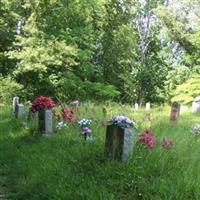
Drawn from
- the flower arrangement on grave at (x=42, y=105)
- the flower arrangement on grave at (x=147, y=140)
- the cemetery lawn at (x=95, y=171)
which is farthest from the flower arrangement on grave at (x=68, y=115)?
the flower arrangement on grave at (x=147, y=140)

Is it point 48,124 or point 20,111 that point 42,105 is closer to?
point 48,124

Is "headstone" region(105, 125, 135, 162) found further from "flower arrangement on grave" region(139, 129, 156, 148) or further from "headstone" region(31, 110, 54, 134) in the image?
"headstone" region(31, 110, 54, 134)

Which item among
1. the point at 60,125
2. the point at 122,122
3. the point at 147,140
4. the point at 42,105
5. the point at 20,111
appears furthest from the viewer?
the point at 20,111

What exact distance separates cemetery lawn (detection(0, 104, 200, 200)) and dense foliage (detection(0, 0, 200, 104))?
11.8 meters

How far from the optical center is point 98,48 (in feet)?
140

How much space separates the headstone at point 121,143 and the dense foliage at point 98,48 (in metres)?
12.8

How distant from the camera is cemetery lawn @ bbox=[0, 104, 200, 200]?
19.5 feet

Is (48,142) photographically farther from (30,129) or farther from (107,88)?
(107,88)

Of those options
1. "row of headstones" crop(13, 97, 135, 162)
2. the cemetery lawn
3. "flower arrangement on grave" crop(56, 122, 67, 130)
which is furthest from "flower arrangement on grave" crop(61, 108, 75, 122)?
"row of headstones" crop(13, 97, 135, 162)

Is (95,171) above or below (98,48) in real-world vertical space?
below

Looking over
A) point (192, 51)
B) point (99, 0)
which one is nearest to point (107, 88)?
point (99, 0)

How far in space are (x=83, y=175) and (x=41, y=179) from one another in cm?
72

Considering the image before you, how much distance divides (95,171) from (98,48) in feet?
119

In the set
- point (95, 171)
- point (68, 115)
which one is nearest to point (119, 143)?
point (95, 171)
